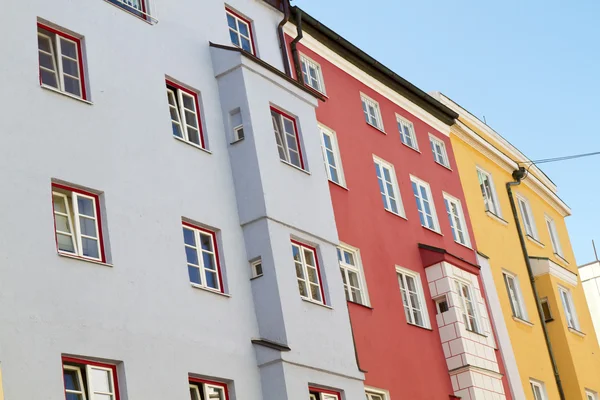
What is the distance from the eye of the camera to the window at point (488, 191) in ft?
123

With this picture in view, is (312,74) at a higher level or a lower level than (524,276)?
higher

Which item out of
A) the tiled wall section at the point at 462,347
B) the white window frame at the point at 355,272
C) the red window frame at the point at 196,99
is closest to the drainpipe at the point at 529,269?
the tiled wall section at the point at 462,347

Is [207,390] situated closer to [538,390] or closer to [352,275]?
[352,275]

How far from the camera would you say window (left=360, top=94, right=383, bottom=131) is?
1243 inches

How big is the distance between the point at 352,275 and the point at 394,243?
8.95 feet

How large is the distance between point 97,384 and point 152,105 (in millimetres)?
6339

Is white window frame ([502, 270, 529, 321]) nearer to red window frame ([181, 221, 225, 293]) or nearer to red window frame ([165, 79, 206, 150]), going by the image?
red window frame ([165, 79, 206, 150])

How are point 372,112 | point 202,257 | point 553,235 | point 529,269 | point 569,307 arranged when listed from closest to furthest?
1. point 202,257
2. point 372,112
3. point 529,269
4. point 569,307
5. point 553,235

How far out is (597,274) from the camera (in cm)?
7162

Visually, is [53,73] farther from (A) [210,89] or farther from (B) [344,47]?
(B) [344,47]

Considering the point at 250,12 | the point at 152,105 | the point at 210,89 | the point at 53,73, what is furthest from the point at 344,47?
the point at 53,73

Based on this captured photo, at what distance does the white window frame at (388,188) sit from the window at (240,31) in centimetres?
547

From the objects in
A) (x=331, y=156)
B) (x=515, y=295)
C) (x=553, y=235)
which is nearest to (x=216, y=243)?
(x=331, y=156)

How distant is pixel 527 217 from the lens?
40844mm
